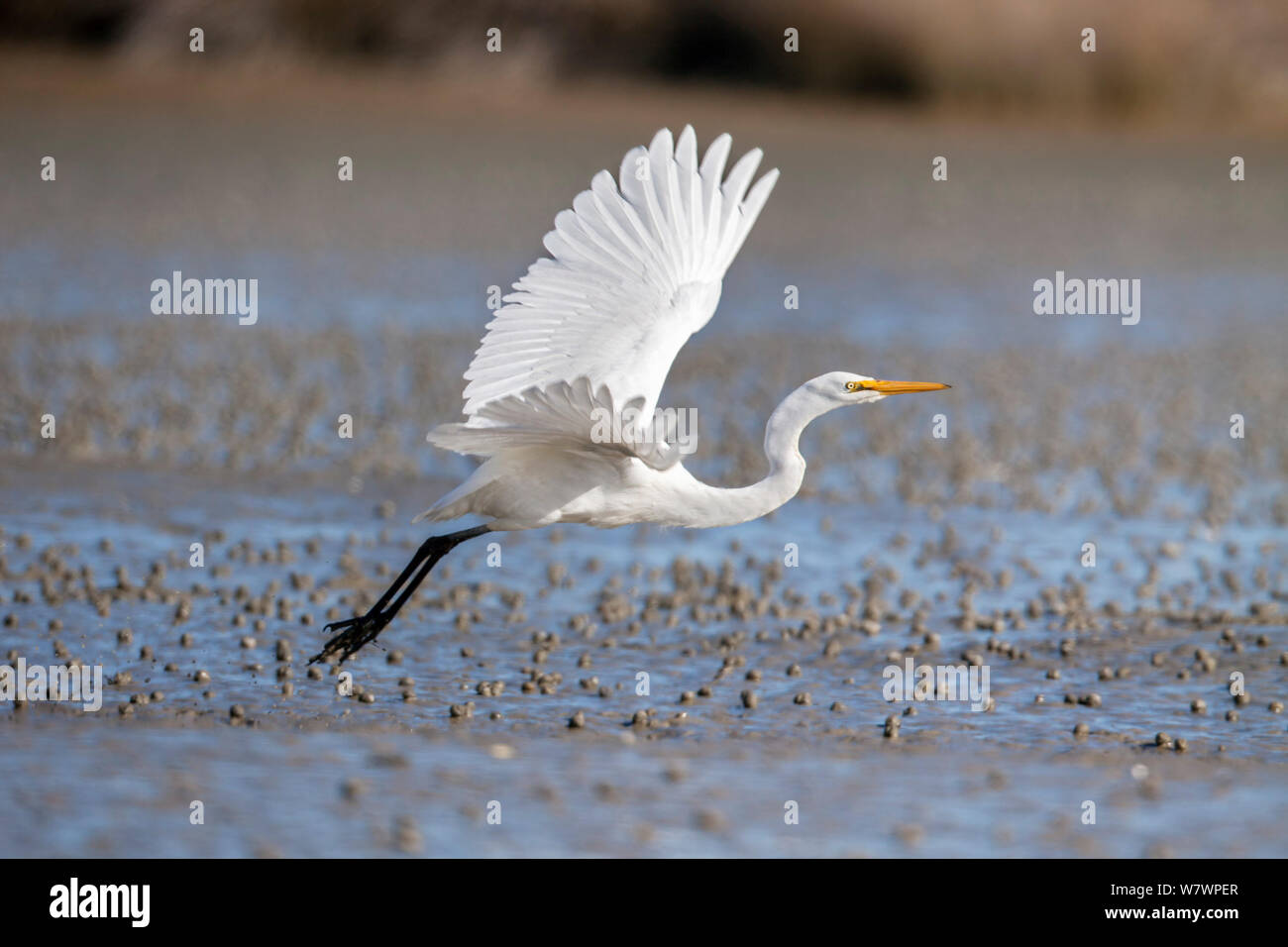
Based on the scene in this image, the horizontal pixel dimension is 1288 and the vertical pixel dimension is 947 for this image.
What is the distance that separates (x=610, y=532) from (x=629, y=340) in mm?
4172

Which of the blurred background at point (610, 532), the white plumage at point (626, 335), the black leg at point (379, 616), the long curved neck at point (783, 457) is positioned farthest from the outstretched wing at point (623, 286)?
the blurred background at point (610, 532)

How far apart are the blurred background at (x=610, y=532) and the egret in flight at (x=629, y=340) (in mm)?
1015

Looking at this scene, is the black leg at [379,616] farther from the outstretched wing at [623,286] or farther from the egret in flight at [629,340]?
the outstretched wing at [623,286]

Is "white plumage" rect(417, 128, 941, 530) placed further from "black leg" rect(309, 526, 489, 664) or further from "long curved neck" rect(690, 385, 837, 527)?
"black leg" rect(309, 526, 489, 664)

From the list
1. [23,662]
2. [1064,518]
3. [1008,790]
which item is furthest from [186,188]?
[1008,790]

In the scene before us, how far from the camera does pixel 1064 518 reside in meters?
13.3

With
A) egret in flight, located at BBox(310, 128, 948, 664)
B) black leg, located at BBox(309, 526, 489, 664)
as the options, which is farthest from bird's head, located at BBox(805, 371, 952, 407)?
black leg, located at BBox(309, 526, 489, 664)

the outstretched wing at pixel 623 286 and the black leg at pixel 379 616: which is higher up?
the outstretched wing at pixel 623 286

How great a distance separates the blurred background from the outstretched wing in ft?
5.11

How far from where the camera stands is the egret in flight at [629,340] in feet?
27.0

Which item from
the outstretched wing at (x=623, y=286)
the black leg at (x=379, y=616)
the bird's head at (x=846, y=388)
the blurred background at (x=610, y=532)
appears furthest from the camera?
the black leg at (x=379, y=616)

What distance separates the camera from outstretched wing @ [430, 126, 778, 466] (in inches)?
328

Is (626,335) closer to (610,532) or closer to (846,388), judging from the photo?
(846,388)

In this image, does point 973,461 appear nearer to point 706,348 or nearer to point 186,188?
point 706,348
